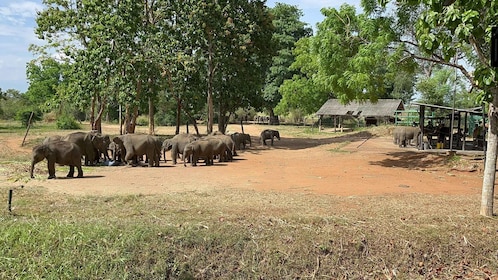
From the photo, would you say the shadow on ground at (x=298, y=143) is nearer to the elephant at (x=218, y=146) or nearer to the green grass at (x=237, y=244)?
the elephant at (x=218, y=146)

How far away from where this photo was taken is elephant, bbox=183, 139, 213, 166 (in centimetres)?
1775

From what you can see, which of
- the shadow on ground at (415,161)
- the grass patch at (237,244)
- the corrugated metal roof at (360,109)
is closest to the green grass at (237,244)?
the grass patch at (237,244)

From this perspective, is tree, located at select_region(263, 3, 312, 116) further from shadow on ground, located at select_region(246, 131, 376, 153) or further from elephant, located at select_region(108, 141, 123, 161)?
elephant, located at select_region(108, 141, 123, 161)

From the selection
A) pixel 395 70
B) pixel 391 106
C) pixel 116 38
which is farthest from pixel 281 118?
pixel 395 70

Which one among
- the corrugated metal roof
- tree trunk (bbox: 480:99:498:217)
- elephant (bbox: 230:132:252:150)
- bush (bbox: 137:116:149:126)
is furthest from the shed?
tree trunk (bbox: 480:99:498:217)

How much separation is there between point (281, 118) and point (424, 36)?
66472 millimetres

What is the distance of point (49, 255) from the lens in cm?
694

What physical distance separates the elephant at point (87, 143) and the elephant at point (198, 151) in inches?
131

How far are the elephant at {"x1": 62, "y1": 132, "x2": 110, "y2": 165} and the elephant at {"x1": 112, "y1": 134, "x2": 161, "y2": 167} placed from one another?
762 millimetres

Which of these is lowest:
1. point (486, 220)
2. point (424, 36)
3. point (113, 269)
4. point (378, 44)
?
point (113, 269)

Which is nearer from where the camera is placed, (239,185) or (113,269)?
(113,269)

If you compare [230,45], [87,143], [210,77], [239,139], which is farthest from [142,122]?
[87,143]

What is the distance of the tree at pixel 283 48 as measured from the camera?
180ft

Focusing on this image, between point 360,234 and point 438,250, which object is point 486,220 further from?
point 360,234
